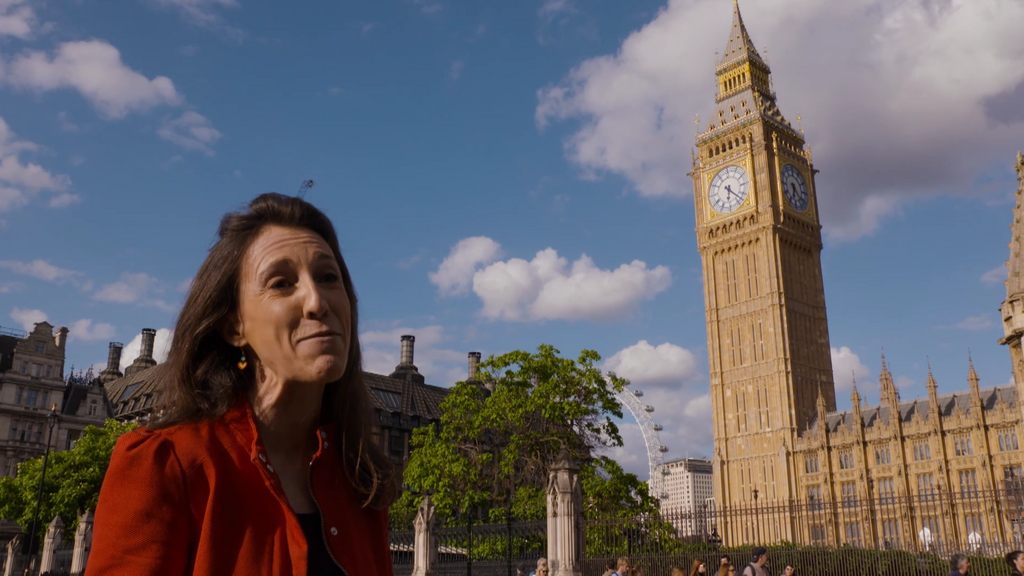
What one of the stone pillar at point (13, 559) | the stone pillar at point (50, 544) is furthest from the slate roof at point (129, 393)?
the stone pillar at point (50, 544)

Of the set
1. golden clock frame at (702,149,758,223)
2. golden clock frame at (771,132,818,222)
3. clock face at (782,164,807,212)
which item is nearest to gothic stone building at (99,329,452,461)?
golden clock frame at (702,149,758,223)

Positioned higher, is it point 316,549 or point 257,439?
point 257,439

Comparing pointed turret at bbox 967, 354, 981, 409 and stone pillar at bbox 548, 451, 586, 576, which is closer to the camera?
stone pillar at bbox 548, 451, 586, 576

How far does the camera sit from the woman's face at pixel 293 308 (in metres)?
1.76

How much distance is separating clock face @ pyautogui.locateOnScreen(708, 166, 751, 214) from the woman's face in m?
68.2

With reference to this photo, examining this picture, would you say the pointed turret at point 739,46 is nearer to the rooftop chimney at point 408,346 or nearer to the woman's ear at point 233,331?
the rooftop chimney at point 408,346

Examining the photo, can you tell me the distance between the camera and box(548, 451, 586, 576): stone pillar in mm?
17703

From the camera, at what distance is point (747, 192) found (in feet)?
218

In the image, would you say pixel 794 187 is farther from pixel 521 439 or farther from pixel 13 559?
pixel 13 559

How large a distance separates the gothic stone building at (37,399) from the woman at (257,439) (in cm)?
5084

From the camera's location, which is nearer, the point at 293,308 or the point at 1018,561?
the point at 293,308

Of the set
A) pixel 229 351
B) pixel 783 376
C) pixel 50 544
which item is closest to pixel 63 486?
pixel 50 544

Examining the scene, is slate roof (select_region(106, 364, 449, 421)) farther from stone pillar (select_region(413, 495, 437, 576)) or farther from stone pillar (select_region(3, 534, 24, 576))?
stone pillar (select_region(413, 495, 437, 576))

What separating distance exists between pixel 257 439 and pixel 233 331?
28 centimetres
